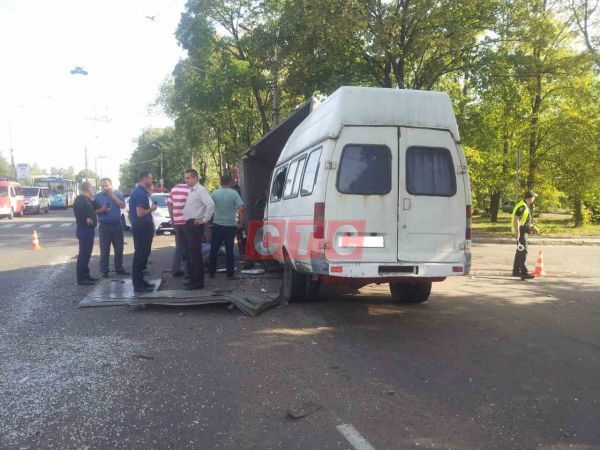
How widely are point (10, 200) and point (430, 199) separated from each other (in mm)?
30914

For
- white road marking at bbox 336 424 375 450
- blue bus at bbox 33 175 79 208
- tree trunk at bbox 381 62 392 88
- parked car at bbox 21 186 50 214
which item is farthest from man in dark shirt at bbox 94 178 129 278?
blue bus at bbox 33 175 79 208

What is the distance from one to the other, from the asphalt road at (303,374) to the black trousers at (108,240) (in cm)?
175

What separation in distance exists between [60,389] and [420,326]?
4.00m

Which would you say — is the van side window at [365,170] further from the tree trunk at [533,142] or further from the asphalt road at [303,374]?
the tree trunk at [533,142]

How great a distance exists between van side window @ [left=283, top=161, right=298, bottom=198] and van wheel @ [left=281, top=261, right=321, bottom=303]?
109 cm

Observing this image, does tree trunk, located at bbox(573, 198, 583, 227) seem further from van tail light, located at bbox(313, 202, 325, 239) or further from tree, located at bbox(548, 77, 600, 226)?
van tail light, located at bbox(313, 202, 325, 239)

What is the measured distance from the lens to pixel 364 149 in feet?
19.2

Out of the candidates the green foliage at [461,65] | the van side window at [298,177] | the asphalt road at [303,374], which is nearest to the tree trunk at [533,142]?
the green foliage at [461,65]

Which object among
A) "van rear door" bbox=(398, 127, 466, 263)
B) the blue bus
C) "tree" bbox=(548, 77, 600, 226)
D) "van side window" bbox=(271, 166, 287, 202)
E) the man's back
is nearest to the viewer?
"van rear door" bbox=(398, 127, 466, 263)

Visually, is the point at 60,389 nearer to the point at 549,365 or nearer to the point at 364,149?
the point at 364,149

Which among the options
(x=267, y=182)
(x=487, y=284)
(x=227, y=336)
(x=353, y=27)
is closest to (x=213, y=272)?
(x=267, y=182)

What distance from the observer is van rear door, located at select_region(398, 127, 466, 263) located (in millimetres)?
5871

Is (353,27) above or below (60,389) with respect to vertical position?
above

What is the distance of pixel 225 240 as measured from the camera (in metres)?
9.16
